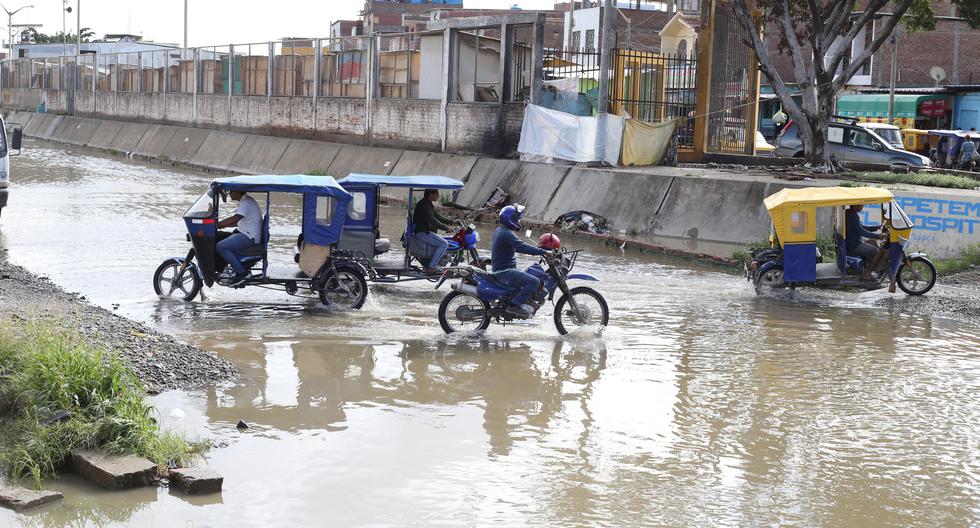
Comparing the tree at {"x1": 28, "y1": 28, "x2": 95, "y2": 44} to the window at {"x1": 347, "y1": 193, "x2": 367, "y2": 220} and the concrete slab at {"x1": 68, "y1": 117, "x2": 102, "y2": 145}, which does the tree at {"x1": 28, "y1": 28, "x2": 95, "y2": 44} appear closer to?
the concrete slab at {"x1": 68, "y1": 117, "x2": 102, "y2": 145}

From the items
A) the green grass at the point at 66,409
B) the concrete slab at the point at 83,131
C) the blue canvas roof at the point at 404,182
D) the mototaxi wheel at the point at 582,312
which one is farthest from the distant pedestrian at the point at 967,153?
the concrete slab at the point at 83,131

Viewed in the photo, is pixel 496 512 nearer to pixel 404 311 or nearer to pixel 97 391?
pixel 97 391

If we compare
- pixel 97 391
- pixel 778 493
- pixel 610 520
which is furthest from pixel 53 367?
pixel 778 493

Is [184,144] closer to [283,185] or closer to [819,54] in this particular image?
[819,54]

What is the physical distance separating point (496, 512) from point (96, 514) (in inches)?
93.5

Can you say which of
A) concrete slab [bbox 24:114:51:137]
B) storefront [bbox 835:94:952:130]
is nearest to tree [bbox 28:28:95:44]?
concrete slab [bbox 24:114:51:137]

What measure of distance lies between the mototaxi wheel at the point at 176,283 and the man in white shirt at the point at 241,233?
0.50 meters

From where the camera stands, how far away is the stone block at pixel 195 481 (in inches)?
271

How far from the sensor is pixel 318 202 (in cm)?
1366

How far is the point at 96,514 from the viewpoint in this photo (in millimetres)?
6508

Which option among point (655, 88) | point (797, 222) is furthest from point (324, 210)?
point (655, 88)

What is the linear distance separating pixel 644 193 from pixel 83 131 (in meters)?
42.2

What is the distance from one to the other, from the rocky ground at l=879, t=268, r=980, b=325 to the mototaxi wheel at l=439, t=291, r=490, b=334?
6015mm

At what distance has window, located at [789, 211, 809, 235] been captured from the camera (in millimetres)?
15031
